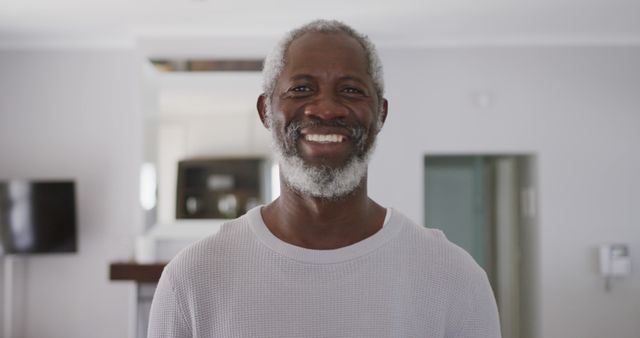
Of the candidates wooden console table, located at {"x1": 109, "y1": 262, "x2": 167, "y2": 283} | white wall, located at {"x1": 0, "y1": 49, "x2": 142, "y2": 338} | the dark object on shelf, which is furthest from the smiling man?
white wall, located at {"x1": 0, "y1": 49, "x2": 142, "y2": 338}

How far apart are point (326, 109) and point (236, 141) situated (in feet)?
11.0

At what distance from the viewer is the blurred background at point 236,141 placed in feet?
13.5

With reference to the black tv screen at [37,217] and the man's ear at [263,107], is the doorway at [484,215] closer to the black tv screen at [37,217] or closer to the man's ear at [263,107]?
the black tv screen at [37,217]

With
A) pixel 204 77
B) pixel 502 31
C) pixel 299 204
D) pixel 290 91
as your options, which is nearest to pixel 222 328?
pixel 299 204

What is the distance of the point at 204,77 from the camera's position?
416 centimetres

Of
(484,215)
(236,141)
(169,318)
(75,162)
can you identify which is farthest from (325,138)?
(484,215)

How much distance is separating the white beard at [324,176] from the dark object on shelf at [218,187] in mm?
3248

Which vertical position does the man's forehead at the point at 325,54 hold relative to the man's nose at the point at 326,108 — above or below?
above

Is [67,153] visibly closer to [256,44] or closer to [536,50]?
[256,44]

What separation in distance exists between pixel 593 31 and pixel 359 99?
384 cm

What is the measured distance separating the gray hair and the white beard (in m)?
0.09

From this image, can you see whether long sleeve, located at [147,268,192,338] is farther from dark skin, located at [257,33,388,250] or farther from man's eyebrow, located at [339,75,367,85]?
man's eyebrow, located at [339,75,367,85]

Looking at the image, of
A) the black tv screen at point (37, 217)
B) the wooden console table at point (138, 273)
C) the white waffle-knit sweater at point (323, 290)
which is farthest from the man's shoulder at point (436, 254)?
the black tv screen at point (37, 217)

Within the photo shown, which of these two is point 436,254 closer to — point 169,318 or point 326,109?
point 326,109
